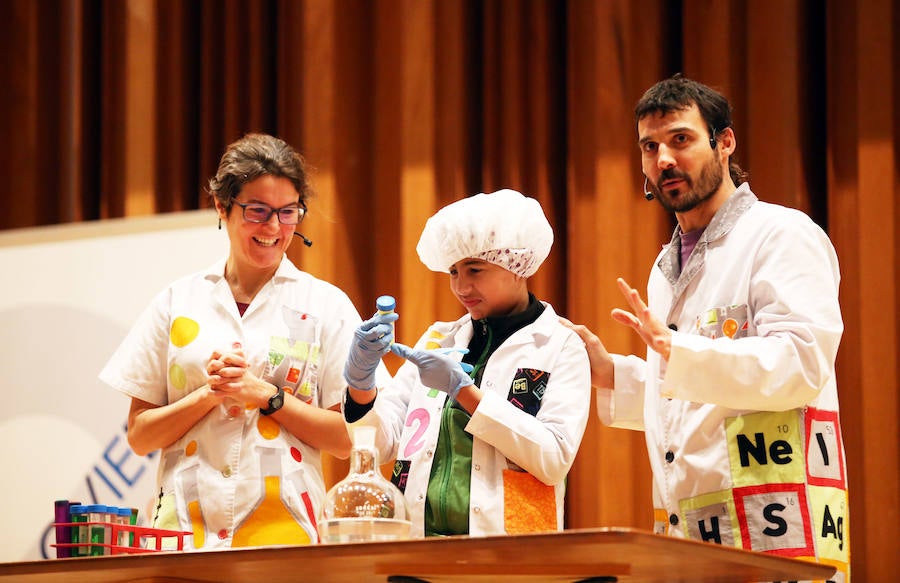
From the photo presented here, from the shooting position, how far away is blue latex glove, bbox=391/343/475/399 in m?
2.29

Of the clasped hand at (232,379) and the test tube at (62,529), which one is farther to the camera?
the clasped hand at (232,379)

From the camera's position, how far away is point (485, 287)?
2451 mm

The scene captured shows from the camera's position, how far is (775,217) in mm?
2416

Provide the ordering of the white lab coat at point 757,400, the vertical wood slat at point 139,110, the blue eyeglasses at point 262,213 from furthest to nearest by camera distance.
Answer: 1. the vertical wood slat at point 139,110
2. the blue eyeglasses at point 262,213
3. the white lab coat at point 757,400

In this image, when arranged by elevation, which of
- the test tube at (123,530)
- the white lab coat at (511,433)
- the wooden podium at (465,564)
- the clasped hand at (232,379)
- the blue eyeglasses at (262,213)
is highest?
the blue eyeglasses at (262,213)

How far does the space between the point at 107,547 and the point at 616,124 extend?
7.74 ft

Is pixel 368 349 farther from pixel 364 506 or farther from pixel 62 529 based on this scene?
pixel 62 529

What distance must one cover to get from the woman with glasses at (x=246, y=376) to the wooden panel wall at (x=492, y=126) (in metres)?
1.19

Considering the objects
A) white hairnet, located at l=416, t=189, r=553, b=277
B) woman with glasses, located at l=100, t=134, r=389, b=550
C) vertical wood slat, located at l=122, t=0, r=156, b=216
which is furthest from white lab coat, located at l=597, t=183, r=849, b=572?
vertical wood slat, located at l=122, t=0, r=156, b=216

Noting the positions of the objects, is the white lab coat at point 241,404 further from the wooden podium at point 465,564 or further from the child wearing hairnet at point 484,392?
the wooden podium at point 465,564

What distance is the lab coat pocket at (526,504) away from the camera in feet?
7.39

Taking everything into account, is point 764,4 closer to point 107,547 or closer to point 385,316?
point 385,316

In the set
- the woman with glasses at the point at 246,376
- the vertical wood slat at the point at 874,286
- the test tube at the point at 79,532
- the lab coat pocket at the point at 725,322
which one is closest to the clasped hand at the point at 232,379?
the woman with glasses at the point at 246,376

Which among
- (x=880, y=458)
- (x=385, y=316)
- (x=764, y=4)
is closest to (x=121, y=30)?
(x=764, y=4)
